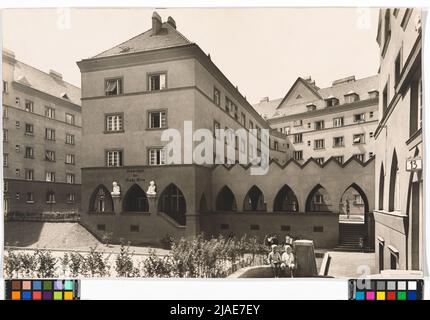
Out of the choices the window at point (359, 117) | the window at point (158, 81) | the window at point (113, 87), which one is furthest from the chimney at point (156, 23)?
the window at point (359, 117)

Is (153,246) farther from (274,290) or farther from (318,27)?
(318,27)

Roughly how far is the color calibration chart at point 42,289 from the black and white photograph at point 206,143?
0.23m

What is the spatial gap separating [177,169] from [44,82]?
2.61m

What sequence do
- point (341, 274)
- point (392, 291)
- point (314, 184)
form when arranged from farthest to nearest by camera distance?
point (314, 184)
point (341, 274)
point (392, 291)

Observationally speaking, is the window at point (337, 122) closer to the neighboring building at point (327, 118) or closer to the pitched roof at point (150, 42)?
the neighboring building at point (327, 118)

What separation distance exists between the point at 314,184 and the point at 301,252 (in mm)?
1093

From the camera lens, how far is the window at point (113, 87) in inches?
244

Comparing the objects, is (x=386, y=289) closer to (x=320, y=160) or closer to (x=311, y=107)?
(x=320, y=160)

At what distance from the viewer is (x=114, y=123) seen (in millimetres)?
6270

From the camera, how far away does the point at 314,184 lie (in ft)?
19.0

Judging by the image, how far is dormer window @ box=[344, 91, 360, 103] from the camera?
539 cm

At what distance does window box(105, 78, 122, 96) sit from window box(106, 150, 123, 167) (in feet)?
3.29
